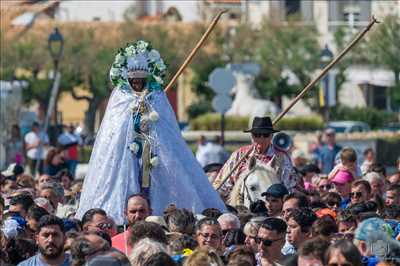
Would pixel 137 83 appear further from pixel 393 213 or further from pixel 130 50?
pixel 393 213

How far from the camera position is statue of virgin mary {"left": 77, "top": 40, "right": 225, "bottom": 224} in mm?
16531

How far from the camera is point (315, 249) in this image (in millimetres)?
10359

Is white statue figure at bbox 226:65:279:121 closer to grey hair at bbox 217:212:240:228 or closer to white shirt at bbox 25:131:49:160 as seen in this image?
white shirt at bbox 25:131:49:160

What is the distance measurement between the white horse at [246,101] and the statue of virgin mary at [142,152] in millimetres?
31886

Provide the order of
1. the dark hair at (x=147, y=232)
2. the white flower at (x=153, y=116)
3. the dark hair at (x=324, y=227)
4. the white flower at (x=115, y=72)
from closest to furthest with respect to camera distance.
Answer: the dark hair at (x=147, y=232) < the dark hair at (x=324, y=227) < the white flower at (x=153, y=116) < the white flower at (x=115, y=72)

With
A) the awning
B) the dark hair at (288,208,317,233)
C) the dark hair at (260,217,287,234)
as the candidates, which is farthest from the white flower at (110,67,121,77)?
the awning

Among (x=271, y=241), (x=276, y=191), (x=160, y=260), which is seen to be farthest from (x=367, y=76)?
(x=160, y=260)

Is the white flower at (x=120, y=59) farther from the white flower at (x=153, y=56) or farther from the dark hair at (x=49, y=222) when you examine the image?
the dark hair at (x=49, y=222)

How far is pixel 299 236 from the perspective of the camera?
13039mm

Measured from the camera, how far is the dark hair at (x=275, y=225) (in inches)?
→ 484

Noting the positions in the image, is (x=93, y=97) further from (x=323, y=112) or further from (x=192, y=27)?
(x=323, y=112)

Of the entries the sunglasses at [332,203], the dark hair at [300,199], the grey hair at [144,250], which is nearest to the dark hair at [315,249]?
the grey hair at [144,250]

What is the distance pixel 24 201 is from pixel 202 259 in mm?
5284

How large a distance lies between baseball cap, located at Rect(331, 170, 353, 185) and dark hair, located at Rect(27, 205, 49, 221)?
510 centimetres
